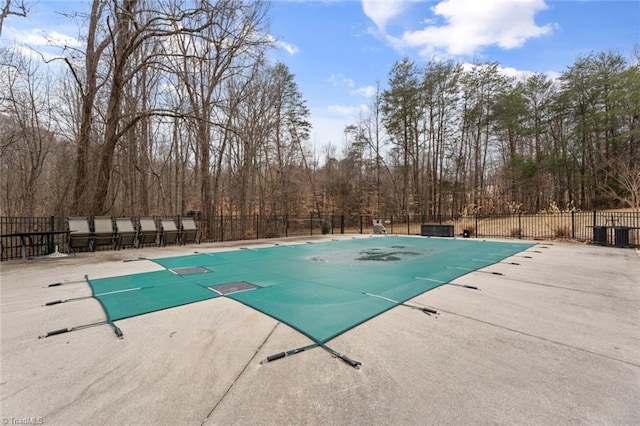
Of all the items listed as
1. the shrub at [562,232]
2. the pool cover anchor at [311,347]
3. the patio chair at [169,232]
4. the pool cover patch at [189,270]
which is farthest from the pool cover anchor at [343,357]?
the shrub at [562,232]

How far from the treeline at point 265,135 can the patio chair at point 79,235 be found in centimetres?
187

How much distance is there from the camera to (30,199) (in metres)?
11.0

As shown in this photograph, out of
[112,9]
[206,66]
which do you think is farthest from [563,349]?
[206,66]

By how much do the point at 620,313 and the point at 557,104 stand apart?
2696 centimetres

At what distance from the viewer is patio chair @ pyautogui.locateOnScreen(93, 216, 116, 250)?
7844 mm

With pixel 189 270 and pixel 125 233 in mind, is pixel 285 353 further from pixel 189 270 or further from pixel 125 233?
pixel 125 233

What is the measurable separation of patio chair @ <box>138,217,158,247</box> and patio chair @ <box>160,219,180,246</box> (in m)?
0.23

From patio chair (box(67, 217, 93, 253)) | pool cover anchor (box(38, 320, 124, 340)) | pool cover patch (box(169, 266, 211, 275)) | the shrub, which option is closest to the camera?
pool cover anchor (box(38, 320, 124, 340))

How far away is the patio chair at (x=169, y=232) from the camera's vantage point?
912 cm

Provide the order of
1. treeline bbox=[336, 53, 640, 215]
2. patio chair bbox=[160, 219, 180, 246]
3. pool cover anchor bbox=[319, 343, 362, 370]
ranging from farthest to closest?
1. treeline bbox=[336, 53, 640, 215]
2. patio chair bbox=[160, 219, 180, 246]
3. pool cover anchor bbox=[319, 343, 362, 370]

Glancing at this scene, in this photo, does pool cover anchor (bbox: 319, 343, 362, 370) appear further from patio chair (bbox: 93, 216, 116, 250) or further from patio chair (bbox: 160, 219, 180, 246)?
patio chair (bbox: 160, 219, 180, 246)

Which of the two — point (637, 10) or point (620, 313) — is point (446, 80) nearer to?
point (637, 10)

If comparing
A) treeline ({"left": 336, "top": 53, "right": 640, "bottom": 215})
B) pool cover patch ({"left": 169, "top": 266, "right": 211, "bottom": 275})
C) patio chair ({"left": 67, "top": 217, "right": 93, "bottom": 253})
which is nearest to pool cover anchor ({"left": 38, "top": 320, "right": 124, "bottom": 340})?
pool cover patch ({"left": 169, "top": 266, "right": 211, "bottom": 275})

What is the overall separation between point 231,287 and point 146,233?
6.22 m
